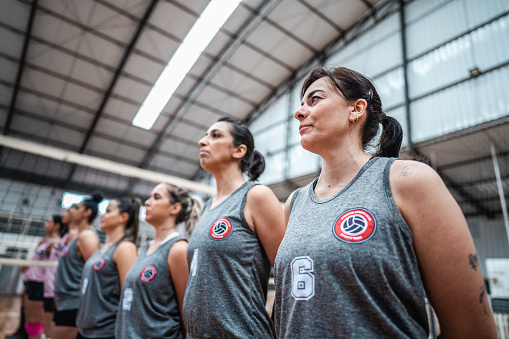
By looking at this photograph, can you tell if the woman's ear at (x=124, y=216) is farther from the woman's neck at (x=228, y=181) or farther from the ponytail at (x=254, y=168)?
the ponytail at (x=254, y=168)

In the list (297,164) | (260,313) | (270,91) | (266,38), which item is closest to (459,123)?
(297,164)

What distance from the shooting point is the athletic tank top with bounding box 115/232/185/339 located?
1.95 metres

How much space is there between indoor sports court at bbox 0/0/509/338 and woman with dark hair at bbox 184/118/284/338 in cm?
510

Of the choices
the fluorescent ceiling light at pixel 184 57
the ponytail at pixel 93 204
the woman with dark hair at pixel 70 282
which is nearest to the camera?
the woman with dark hair at pixel 70 282

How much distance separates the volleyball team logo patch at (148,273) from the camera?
2.08m

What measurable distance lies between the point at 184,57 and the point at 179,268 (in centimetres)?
1013

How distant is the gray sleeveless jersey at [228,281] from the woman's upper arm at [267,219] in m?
0.04

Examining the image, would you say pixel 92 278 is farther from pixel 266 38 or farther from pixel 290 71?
pixel 290 71

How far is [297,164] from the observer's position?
11.4 m

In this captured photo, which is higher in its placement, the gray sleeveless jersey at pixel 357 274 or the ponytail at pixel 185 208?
the ponytail at pixel 185 208

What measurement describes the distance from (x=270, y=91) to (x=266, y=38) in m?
2.78

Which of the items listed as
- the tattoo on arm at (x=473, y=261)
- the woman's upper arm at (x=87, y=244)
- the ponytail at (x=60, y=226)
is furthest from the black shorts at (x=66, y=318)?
the tattoo on arm at (x=473, y=261)

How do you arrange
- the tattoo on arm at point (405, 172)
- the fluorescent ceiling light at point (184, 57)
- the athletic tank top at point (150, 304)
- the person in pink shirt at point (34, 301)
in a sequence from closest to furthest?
the tattoo on arm at point (405, 172)
the athletic tank top at point (150, 304)
the person in pink shirt at point (34, 301)
the fluorescent ceiling light at point (184, 57)

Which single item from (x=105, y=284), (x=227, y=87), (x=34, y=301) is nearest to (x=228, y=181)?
(x=105, y=284)
